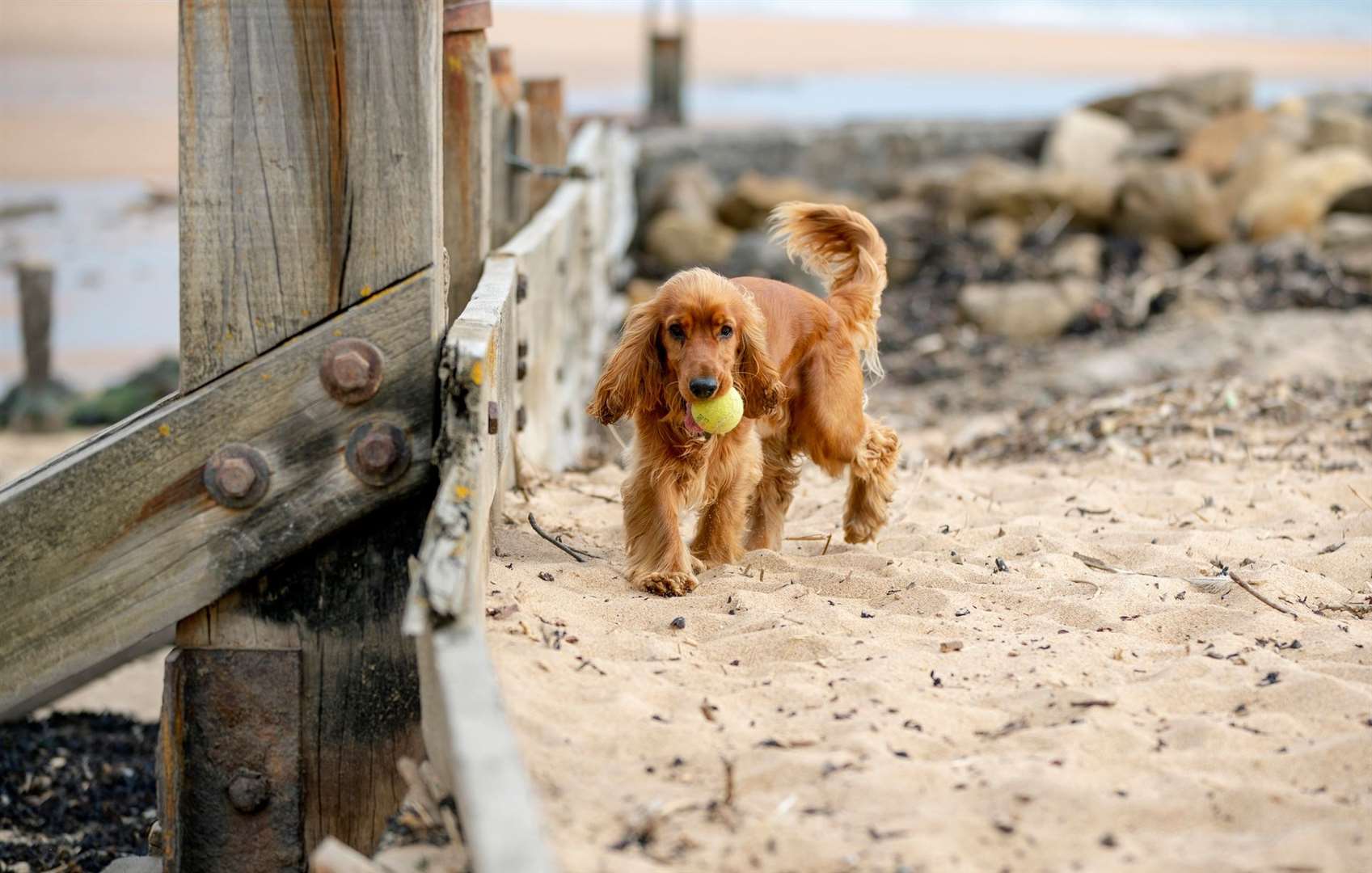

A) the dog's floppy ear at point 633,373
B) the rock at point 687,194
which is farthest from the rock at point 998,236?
the dog's floppy ear at point 633,373

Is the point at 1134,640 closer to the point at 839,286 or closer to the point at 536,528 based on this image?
the point at 536,528

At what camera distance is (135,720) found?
19.8 feet

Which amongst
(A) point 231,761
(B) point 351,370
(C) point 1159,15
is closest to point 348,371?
(B) point 351,370

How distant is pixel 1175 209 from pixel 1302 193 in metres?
1.16

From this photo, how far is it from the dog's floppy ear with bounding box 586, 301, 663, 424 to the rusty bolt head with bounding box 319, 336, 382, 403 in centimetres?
140

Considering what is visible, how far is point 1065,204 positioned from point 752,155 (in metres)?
4.13

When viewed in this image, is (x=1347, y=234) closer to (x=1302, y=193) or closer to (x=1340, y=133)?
(x=1302, y=193)

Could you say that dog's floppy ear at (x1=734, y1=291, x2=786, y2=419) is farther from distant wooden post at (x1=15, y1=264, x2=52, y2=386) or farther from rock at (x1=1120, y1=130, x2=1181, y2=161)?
rock at (x1=1120, y1=130, x2=1181, y2=161)

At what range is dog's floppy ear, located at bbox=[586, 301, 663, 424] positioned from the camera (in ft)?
14.8

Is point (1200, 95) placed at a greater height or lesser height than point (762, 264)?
greater

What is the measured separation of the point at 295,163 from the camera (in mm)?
3160

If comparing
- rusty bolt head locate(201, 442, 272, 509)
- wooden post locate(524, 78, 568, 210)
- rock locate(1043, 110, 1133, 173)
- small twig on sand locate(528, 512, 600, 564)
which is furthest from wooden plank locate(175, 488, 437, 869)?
rock locate(1043, 110, 1133, 173)

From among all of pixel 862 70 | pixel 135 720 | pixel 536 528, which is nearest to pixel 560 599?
pixel 536 528

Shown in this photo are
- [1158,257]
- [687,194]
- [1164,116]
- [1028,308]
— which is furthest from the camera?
[1164,116]
